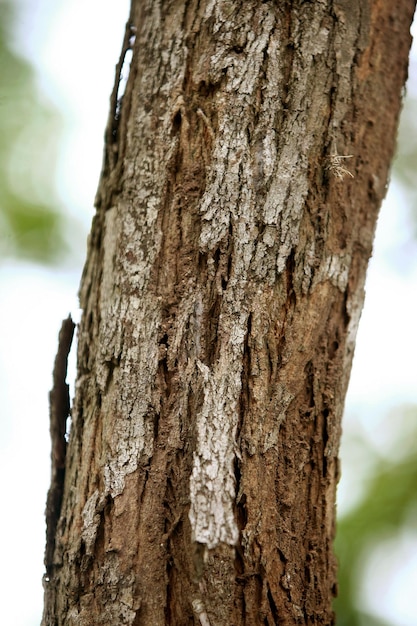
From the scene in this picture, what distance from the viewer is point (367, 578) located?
112 inches

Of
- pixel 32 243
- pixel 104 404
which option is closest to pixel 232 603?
pixel 104 404

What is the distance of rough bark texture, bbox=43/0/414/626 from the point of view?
1.18 m

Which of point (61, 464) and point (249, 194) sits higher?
point (249, 194)

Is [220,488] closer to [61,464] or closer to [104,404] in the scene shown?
[104,404]

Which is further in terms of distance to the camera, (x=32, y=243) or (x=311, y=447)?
(x=32, y=243)

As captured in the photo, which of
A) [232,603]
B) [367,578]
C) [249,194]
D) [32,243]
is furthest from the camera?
[32,243]

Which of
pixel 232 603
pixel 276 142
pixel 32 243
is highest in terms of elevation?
pixel 32 243

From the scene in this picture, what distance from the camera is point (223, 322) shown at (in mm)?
1235

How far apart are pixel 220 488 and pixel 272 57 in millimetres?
928

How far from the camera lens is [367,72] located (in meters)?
1.44

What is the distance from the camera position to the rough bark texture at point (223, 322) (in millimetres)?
1181

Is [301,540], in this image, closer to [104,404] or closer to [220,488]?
[220,488]

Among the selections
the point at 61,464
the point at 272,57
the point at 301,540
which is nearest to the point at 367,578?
the point at 301,540

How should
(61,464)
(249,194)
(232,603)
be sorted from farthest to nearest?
(61,464)
(249,194)
(232,603)
